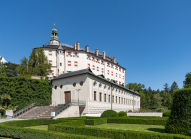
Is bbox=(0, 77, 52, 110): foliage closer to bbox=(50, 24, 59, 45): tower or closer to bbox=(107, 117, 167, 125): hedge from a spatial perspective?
bbox=(107, 117, 167, 125): hedge

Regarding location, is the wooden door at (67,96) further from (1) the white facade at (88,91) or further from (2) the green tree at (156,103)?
(2) the green tree at (156,103)

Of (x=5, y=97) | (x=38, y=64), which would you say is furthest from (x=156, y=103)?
(x=5, y=97)

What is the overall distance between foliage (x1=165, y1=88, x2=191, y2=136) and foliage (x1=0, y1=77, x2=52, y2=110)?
81.6ft

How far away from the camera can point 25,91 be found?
28.9m

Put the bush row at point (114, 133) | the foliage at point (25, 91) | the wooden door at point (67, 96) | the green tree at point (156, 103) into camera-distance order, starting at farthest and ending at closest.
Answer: the green tree at point (156, 103) → the wooden door at point (67, 96) → the foliage at point (25, 91) → the bush row at point (114, 133)

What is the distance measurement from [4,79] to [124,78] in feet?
170

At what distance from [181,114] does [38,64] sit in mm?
38983

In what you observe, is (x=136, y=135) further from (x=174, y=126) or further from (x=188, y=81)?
(x=188, y=81)

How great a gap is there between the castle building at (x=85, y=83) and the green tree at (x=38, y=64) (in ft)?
16.8

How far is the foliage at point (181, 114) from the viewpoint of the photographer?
9335mm

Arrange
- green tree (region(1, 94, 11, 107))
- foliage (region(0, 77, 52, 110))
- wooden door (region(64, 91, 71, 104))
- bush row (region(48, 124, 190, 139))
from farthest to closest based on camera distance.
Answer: wooden door (region(64, 91, 71, 104))
foliage (region(0, 77, 52, 110))
green tree (region(1, 94, 11, 107))
bush row (region(48, 124, 190, 139))

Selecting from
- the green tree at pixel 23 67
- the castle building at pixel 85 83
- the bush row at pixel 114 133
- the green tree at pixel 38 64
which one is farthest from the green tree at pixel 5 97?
the bush row at pixel 114 133

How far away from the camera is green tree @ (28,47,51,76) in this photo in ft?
136

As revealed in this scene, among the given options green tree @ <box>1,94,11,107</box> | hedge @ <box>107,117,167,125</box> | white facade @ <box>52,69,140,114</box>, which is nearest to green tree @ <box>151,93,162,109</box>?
white facade @ <box>52,69,140,114</box>
